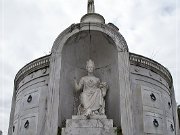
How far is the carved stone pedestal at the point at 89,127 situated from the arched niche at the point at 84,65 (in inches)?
40.8

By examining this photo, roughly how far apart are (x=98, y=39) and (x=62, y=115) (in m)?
3.98

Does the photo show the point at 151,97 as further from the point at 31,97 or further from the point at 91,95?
the point at 31,97

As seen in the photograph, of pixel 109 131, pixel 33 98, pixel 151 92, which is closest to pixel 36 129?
pixel 33 98

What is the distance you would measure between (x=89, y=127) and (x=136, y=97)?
12.1ft

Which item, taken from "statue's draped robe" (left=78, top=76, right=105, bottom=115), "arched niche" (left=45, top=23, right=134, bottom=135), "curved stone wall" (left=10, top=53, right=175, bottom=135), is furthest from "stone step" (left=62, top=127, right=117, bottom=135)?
"curved stone wall" (left=10, top=53, right=175, bottom=135)

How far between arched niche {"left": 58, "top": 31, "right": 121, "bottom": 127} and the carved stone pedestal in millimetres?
1036

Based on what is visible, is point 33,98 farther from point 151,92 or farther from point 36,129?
point 151,92

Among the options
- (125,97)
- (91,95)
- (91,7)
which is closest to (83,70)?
(91,95)

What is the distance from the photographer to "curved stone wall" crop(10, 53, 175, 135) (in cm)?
1130

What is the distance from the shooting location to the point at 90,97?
10.0m

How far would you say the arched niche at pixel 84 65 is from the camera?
10.5 metres

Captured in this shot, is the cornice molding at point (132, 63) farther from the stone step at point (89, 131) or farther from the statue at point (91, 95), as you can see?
the stone step at point (89, 131)

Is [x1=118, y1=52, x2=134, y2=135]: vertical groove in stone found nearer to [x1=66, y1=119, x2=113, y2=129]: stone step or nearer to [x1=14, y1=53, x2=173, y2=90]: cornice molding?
[x1=66, y1=119, x2=113, y2=129]: stone step

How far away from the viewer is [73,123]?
29.2ft
